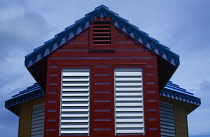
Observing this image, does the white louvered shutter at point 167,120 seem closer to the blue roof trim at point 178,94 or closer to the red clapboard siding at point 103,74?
the blue roof trim at point 178,94

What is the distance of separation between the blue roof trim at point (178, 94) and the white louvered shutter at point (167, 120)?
23.7 inches

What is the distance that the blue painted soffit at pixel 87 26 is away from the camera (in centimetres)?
1271

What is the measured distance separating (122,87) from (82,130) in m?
2.17

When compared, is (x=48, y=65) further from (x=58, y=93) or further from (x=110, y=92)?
(x=110, y=92)

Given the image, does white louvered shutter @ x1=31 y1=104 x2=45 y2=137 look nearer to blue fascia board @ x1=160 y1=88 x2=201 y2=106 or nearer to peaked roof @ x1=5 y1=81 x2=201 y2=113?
peaked roof @ x1=5 y1=81 x2=201 y2=113

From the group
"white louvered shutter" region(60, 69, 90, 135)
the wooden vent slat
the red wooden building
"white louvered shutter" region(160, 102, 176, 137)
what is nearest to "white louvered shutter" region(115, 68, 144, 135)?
the red wooden building

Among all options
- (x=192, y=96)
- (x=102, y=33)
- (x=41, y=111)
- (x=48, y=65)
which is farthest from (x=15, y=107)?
(x=192, y=96)

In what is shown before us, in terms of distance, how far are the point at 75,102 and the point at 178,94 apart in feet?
23.8

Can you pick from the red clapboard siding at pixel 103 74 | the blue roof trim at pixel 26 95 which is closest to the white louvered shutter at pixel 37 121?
the blue roof trim at pixel 26 95

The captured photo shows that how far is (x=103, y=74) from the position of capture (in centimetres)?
1253

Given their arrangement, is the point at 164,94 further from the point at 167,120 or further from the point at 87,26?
the point at 87,26

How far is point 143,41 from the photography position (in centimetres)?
1286

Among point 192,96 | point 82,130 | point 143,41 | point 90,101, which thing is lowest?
point 82,130

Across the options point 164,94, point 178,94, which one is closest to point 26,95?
point 164,94
